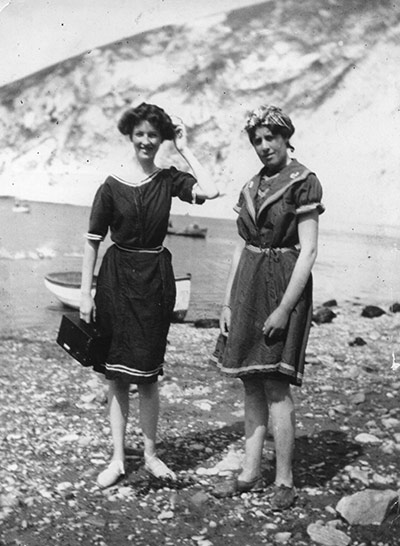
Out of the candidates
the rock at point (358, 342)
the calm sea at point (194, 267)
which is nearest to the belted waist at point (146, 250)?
the rock at point (358, 342)

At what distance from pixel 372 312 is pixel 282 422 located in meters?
9.50

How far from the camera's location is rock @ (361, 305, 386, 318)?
1267 centimetres

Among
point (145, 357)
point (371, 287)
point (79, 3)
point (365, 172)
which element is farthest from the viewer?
point (371, 287)

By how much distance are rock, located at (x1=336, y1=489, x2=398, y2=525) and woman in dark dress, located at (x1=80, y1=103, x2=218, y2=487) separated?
125 centimetres

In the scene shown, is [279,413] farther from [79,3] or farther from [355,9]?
[355,9]

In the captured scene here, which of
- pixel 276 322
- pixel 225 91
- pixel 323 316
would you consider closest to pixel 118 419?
pixel 276 322

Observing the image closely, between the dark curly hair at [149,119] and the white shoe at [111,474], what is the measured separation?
1.92 metres

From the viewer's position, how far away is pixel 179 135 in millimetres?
3908

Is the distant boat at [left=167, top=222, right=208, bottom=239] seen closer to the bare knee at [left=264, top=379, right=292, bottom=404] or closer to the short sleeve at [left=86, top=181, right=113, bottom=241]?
the short sleeve at [left=86, top=181, right=113, bottom=241]

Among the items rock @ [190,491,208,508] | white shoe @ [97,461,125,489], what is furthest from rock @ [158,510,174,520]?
white shoe @ [97,461,125,489]

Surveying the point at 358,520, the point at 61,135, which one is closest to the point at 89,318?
the point at 358,520

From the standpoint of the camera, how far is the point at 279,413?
360 cm

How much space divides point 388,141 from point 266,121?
743 centimetres

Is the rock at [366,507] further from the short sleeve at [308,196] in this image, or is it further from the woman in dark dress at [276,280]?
the short sleeve at [308,196]
